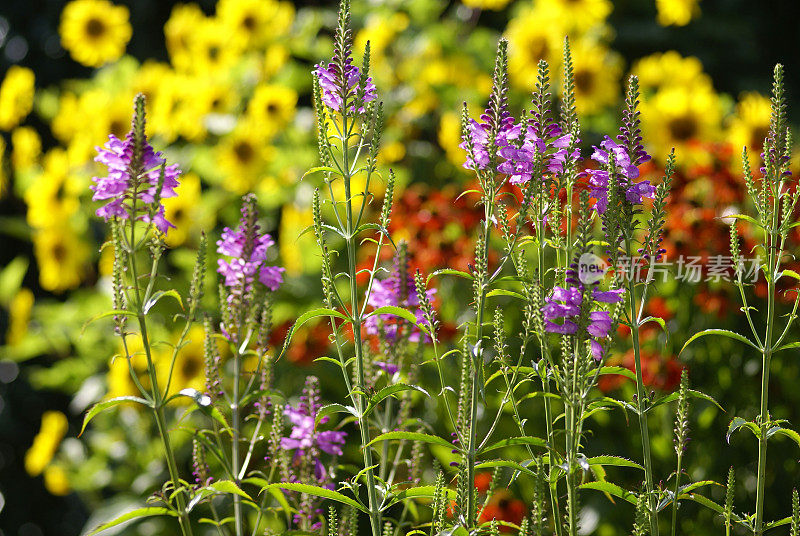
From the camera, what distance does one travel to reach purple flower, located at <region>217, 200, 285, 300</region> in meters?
1.86

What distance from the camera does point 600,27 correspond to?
4.85 metres

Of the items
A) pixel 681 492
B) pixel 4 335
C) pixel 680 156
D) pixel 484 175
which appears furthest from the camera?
pixel 4 335

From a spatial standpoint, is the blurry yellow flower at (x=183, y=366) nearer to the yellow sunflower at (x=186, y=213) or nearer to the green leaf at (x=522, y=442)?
the yellow sunflower at (x=186, y=213)

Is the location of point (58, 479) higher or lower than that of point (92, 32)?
lower

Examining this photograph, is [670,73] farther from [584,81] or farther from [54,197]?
[54,197]

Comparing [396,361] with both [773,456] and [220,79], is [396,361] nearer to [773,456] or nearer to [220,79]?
[773,456]

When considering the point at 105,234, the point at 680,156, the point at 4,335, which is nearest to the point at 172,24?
the point at 105,234

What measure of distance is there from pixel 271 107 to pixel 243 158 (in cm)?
30

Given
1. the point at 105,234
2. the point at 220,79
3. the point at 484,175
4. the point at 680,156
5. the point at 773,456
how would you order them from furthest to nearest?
the point at 105,234, the point at 220,79, the point at 680,156, the point at 773,456, the point at 484,175

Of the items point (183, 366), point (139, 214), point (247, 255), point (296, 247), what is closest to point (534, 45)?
point (296, 247)

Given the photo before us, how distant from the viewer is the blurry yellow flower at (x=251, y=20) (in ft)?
15.6

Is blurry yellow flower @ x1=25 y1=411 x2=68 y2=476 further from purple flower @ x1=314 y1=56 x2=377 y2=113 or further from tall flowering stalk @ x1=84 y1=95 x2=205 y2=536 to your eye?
purple flower @ x1=314 y1=56 x2=377 y2=113

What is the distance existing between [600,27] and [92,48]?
3022 mm

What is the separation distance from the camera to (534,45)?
4566 mm
